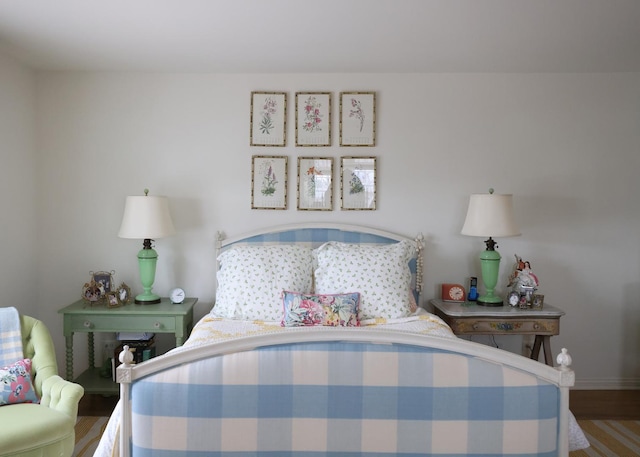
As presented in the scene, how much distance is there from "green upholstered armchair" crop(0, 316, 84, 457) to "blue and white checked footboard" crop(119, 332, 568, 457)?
0.71m

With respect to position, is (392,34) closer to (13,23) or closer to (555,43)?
(555,43)

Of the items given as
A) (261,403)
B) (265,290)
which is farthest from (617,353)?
(261,403)

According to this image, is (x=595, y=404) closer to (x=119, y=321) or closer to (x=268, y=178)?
(x=268, y=178)

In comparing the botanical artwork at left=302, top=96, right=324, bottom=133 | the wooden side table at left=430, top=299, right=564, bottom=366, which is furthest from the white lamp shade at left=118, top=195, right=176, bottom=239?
the wooden side table at left=430, top=299, right=564, bottom=366

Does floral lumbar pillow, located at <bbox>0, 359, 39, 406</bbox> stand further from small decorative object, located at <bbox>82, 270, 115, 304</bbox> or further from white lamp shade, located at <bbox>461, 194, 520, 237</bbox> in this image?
white lamp shade, located at <bbox>461, 194, 520, 237</bbox>

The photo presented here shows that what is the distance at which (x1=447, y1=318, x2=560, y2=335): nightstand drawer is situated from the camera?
3412mm

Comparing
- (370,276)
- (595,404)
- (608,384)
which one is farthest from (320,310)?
(608,384)

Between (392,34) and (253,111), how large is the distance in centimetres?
122

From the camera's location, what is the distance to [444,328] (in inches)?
118

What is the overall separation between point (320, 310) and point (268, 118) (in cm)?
152

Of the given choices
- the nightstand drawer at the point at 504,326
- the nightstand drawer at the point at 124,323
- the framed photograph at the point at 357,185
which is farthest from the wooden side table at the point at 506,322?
the nightstand drawer at the point at 124,323

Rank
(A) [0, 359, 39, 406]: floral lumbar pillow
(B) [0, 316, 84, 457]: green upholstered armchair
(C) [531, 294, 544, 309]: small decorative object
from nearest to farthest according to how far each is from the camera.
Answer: (B) [0, 316, 84, 457]: green upholstered armchair
(A) [0, 359, 39, 406]: floral lumbar pillow
(C) [531, 294, 544, 309]: small decorative object

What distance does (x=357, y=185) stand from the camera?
150 inches

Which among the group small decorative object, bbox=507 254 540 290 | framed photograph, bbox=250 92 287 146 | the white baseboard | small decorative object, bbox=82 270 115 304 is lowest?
the white baseboard
